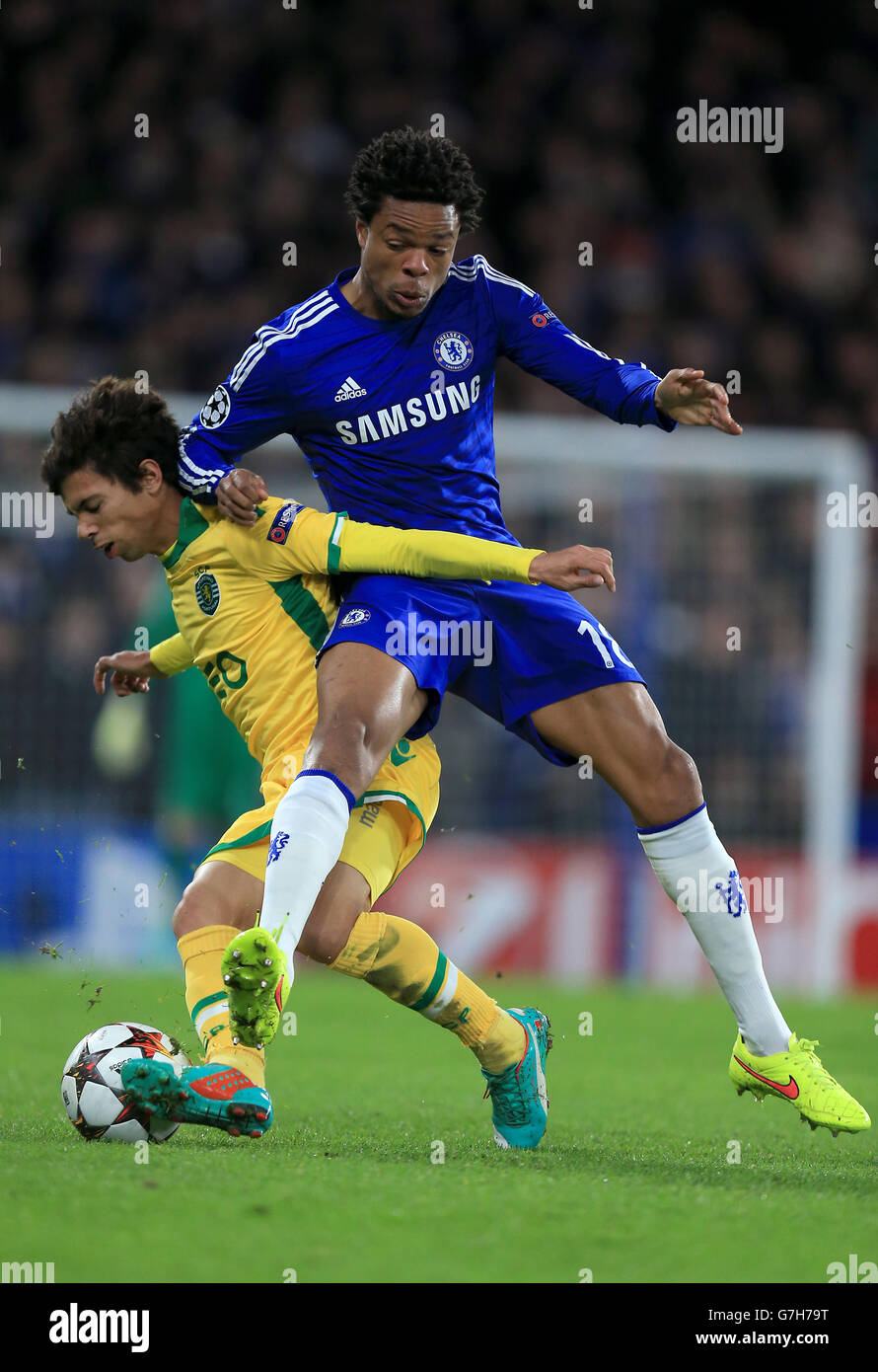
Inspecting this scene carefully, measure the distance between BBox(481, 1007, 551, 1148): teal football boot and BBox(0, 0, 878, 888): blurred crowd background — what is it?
5.18 metres

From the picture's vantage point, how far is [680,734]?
371 inches

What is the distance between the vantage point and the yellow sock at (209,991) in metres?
3.43

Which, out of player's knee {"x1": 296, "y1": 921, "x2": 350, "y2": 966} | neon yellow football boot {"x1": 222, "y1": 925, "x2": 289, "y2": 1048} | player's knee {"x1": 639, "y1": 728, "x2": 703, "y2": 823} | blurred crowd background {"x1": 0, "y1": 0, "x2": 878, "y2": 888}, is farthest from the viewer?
blurred crowd background {"x1": 0, "y1": 0, "x2": 878, "y2": 888}

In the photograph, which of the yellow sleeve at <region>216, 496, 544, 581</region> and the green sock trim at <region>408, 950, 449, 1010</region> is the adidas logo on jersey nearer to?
the yellow sleeve at <region>216, 496, 544, 581</region>

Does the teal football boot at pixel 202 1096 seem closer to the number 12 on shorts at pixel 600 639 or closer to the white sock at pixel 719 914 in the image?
the white sock at pixel 719 914

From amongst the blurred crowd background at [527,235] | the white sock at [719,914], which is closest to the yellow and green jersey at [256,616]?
the white sock at [719,914]

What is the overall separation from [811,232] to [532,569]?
10.4 meters

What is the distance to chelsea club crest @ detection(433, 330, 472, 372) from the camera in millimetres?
3852

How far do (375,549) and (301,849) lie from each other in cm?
73

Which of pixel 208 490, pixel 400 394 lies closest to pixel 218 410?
pixel 208 490

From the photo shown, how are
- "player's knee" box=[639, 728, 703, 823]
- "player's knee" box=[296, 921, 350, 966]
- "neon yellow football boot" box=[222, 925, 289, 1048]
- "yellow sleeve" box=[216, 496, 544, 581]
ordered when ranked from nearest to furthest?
"neon yellow football boot" box=[222, 925, 289, 1048]
"player's knee" box=[296, 921, 350, 966]
"yellow sleeve" box=[216, 496, 544, 581]
"player's knee" box=[639, 728, 703, 823]

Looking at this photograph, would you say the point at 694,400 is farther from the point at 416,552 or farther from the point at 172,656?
the point at 172,656

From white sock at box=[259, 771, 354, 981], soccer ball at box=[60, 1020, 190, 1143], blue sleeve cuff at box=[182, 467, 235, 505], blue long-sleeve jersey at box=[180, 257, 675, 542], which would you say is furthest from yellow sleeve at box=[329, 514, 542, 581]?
soccer ball at box=[60, 1020, 190, 1143]

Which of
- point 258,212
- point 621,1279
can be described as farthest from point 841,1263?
point 258,212
